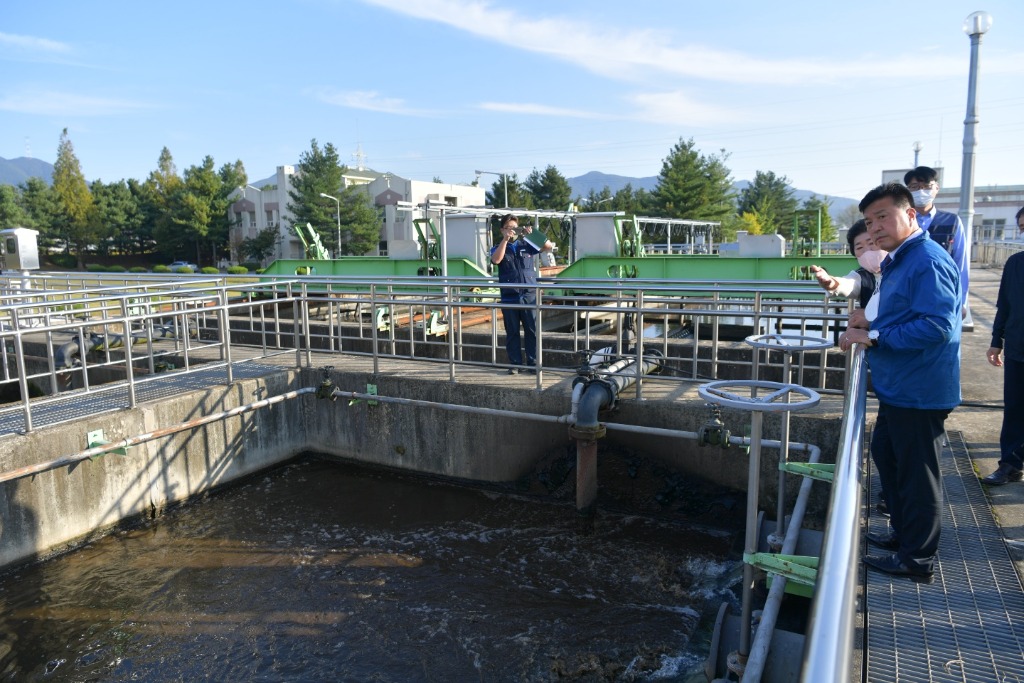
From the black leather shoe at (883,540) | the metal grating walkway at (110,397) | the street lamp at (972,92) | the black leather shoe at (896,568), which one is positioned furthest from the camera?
the street lamp at (972,92)

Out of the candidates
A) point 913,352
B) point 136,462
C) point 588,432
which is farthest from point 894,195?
point 136,462

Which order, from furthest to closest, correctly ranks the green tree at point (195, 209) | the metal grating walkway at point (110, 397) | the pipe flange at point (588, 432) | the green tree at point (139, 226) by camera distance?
the green tree at point (139, 226), the green tree at point (195, 209), the metal grating walkway at point (110, 397), the pipe flange at point (588, 432)

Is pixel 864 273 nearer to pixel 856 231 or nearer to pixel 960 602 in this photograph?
pixel 856 231

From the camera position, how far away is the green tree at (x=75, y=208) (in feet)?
196

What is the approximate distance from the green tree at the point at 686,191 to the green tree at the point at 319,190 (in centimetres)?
2482

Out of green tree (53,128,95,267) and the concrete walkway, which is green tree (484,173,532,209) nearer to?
green tree (53,128,95,267)

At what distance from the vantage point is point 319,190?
54.2m

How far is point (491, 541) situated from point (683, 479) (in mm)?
1970

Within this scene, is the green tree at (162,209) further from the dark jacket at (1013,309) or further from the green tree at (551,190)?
the dark jacket at (1013,309)

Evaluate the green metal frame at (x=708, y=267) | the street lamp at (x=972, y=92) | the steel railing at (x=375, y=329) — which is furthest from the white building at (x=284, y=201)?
the street lamp at (x=972, y=92)

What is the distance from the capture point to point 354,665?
480 centimetres

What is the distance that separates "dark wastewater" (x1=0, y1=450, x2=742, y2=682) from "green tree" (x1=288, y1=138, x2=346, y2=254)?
4911 cm

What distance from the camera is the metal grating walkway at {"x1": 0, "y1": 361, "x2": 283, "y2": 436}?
21.7 ft

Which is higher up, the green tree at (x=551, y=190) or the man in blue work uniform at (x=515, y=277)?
the green tree at (x=551, y=190)
